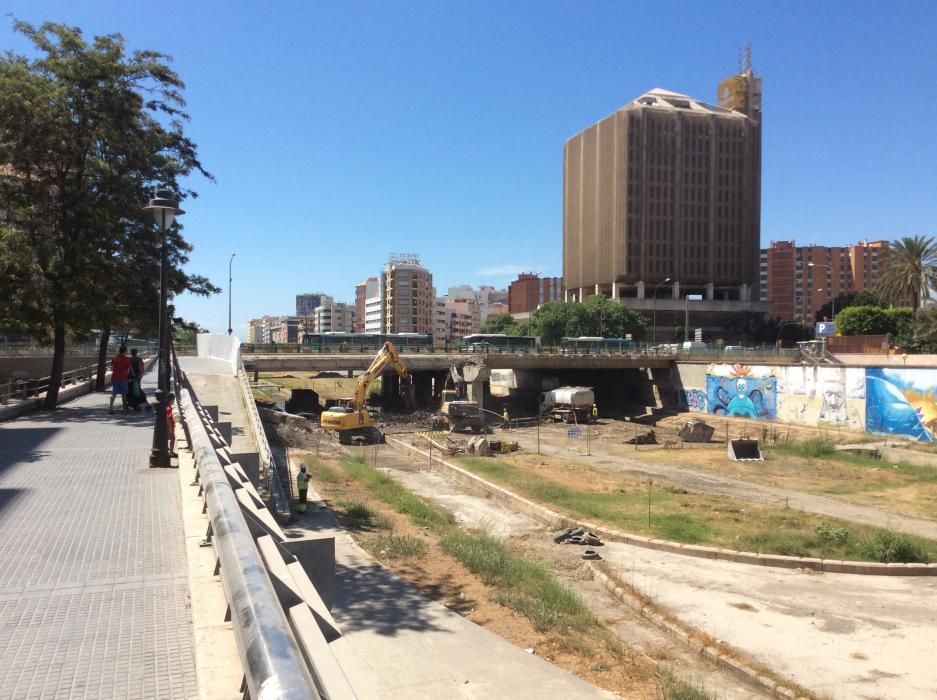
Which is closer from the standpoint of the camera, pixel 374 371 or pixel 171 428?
pixel 171 428

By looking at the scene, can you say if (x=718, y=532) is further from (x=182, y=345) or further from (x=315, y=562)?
(x=182, y=345)

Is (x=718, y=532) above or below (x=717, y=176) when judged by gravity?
below

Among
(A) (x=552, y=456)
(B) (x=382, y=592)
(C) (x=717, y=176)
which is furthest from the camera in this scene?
(C) (x=717, y=176)

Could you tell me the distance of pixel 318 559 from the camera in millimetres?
6098

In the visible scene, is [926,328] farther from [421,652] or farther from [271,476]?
[421,652]

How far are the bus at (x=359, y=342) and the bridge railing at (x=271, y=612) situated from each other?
1974 inches

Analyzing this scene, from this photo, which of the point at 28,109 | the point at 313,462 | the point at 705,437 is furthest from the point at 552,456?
the point at 28,109

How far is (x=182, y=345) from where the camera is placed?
188 ft

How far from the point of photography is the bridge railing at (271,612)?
7.32ft

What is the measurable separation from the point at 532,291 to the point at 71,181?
154615 millimetres

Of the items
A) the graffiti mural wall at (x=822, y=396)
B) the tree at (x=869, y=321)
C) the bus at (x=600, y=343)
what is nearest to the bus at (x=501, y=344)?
the bus at (x=600, y=343)

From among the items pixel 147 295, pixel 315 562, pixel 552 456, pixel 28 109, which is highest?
pixel 28 109

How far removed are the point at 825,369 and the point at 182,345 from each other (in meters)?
49.3

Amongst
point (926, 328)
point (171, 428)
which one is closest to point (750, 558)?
point (171, 428)
